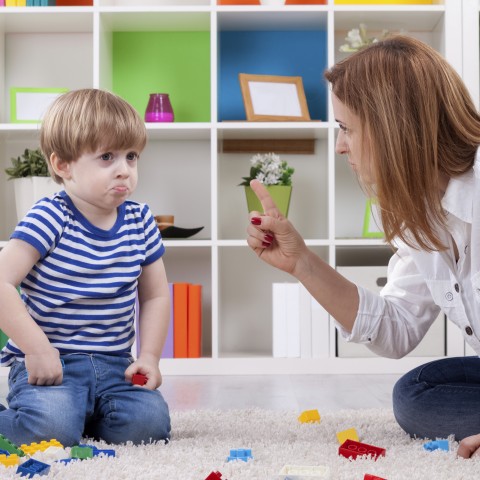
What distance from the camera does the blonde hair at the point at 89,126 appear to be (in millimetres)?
1572

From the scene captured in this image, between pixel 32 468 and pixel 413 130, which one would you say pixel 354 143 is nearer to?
pixel 413 130

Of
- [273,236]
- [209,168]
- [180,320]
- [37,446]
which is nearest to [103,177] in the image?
[273,236]

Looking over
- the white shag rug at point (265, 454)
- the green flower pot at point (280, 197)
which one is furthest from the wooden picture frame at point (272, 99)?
the white shag rug at point (265, 454)

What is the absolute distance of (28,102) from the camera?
2.80 metres

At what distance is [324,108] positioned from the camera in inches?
120

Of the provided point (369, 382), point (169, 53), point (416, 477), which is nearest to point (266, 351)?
point (369, 382)

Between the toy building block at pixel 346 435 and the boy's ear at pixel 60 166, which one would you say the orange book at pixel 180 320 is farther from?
the toy building block at pixel 346 435

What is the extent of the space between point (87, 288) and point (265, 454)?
1.57 feet

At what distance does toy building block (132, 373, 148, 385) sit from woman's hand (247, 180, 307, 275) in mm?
337

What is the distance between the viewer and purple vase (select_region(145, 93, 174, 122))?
2.79 m

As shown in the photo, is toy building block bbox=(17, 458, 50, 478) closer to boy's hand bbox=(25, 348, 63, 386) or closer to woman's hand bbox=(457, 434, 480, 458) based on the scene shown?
boy's hand bbox=(25, 348, 63, 386)

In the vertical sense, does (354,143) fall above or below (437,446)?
above

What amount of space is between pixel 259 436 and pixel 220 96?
5.86 ft

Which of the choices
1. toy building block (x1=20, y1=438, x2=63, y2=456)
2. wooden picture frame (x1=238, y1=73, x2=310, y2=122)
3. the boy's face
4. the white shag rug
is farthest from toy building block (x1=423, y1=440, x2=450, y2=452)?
wooden picture frame (x1=238, y1=73, x2=310, y2=122)
